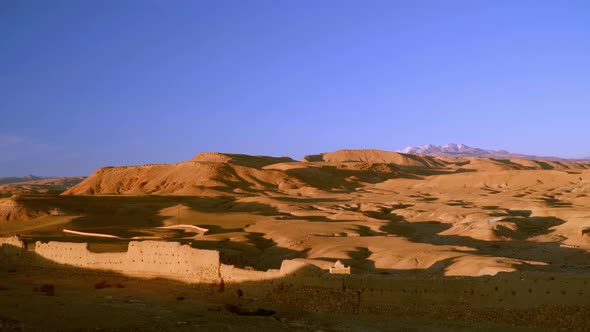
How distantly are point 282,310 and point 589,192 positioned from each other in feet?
121

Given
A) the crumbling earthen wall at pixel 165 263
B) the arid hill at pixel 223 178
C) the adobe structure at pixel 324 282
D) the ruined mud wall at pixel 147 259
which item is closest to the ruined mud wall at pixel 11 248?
the crumbling earthen wall at pixel 165 263

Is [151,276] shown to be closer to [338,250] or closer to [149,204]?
[338,250]

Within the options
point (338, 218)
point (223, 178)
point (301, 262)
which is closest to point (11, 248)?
point (301, 262)

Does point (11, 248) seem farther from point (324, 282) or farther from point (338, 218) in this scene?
point (338, 218)

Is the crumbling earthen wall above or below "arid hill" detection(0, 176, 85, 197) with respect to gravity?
below

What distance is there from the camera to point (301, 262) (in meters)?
13.5

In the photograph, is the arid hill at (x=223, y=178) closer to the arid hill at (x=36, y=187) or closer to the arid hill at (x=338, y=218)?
the arid hill at (x=338, y=218)

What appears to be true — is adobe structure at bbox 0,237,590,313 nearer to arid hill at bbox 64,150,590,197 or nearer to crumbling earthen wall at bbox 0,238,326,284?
crumbling earthen wall at bbox 0,238,326,284

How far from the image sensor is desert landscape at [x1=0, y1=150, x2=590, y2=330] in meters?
11.5

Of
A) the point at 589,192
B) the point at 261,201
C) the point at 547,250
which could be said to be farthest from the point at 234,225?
the point at 589,192

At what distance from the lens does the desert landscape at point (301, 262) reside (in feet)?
37.8

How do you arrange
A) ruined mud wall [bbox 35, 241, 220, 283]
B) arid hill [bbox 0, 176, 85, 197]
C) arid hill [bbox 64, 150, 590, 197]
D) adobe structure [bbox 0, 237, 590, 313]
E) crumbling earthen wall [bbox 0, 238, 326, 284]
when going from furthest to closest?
arid hill [bbox 0, 176, 85, 197], arid hill [bbox 64, 150, 590, 197], ruined mud wall [bbox 35, 241, 220, 283], crumbling earthen wall [bbox 0, 238, 326, 284], adobe structure [bbox 0, 237, 590, 313]

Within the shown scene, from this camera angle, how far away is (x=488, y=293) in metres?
11.3

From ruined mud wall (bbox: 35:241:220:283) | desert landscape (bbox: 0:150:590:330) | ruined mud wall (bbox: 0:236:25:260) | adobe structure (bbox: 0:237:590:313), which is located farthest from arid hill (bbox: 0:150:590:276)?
ruined mud wall (bbox: 0:236:25:260)
